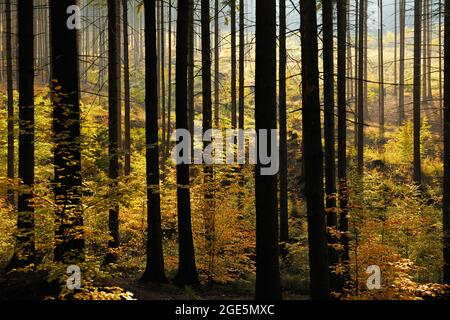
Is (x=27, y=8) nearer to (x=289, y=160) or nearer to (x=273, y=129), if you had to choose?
(x=273, y=129)

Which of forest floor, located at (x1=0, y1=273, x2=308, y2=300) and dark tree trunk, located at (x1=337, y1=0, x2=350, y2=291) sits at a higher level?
dark tree trunk, located at (x1=337, y1=0, x2=350, y2=291)

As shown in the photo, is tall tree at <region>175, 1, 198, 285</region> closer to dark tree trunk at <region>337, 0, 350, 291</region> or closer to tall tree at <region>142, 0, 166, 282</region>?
tall tree at <region>142, 0, 166, 282</region>

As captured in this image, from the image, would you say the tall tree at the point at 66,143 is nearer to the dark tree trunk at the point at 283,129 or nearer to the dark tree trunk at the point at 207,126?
the dark tree trunk at the point at 207,126

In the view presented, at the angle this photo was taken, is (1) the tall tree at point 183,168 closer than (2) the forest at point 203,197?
No

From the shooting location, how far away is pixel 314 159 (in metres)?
6.75

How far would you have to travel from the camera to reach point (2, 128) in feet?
62.0

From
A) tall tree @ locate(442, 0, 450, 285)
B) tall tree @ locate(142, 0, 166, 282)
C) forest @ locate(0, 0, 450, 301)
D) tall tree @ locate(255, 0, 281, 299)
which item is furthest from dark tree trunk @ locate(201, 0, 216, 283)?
tall tree @ locate(442, 0, 450, 285)

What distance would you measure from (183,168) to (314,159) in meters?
Answer: 4.79

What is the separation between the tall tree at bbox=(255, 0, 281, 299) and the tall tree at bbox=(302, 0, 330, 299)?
60 cm

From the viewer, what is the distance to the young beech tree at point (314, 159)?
673cm

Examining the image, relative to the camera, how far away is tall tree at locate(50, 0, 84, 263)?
6395mm

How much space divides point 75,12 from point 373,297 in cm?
842

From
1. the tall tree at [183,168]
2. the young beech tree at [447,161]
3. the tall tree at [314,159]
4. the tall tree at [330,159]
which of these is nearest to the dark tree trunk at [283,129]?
the tall tree at [330,159]

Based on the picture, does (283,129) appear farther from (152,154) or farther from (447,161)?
(152,154)
